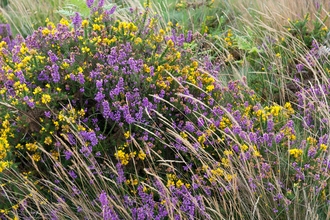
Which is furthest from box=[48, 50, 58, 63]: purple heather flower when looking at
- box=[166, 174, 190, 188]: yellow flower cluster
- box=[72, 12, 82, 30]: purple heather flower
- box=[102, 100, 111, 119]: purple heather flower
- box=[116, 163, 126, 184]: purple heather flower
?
box=[166, 174, 190, 188]: yellow flower cluster

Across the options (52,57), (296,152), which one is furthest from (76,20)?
(296,152)

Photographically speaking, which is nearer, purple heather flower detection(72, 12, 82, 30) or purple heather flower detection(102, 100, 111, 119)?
purple heather flower detection(102, 100, 111, 119)

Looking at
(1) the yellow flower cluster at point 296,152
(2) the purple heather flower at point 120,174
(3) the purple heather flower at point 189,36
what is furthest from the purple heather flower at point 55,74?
(3) the purple heather flower at point 189,36

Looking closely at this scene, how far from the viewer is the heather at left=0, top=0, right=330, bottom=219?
233cm

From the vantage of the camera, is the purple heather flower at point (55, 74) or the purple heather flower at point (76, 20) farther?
the purple heather flower at point (76, 20)

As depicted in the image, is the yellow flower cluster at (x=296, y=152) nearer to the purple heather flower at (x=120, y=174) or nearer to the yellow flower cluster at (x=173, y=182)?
the yellow flower cluster at (x=173, y=182)

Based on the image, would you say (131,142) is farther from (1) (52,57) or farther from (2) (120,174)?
(1) (52,57)

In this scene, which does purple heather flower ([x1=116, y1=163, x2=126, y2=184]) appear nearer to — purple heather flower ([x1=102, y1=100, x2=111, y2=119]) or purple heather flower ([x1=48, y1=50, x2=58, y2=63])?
purple heather flower ([x1=102, y1=100, x2=111, y2=119])

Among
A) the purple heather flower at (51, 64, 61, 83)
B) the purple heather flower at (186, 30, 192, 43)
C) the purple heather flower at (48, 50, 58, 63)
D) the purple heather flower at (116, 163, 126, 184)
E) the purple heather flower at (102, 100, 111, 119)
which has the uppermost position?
the purple heather flower at (48, 50, 58, 63)

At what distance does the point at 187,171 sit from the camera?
8.34 ft

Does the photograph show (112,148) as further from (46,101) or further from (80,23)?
(80,23)

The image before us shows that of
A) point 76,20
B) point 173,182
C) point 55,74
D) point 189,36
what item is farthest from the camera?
point 189,36

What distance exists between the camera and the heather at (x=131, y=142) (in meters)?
2.33

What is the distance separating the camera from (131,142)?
246 centimetres
